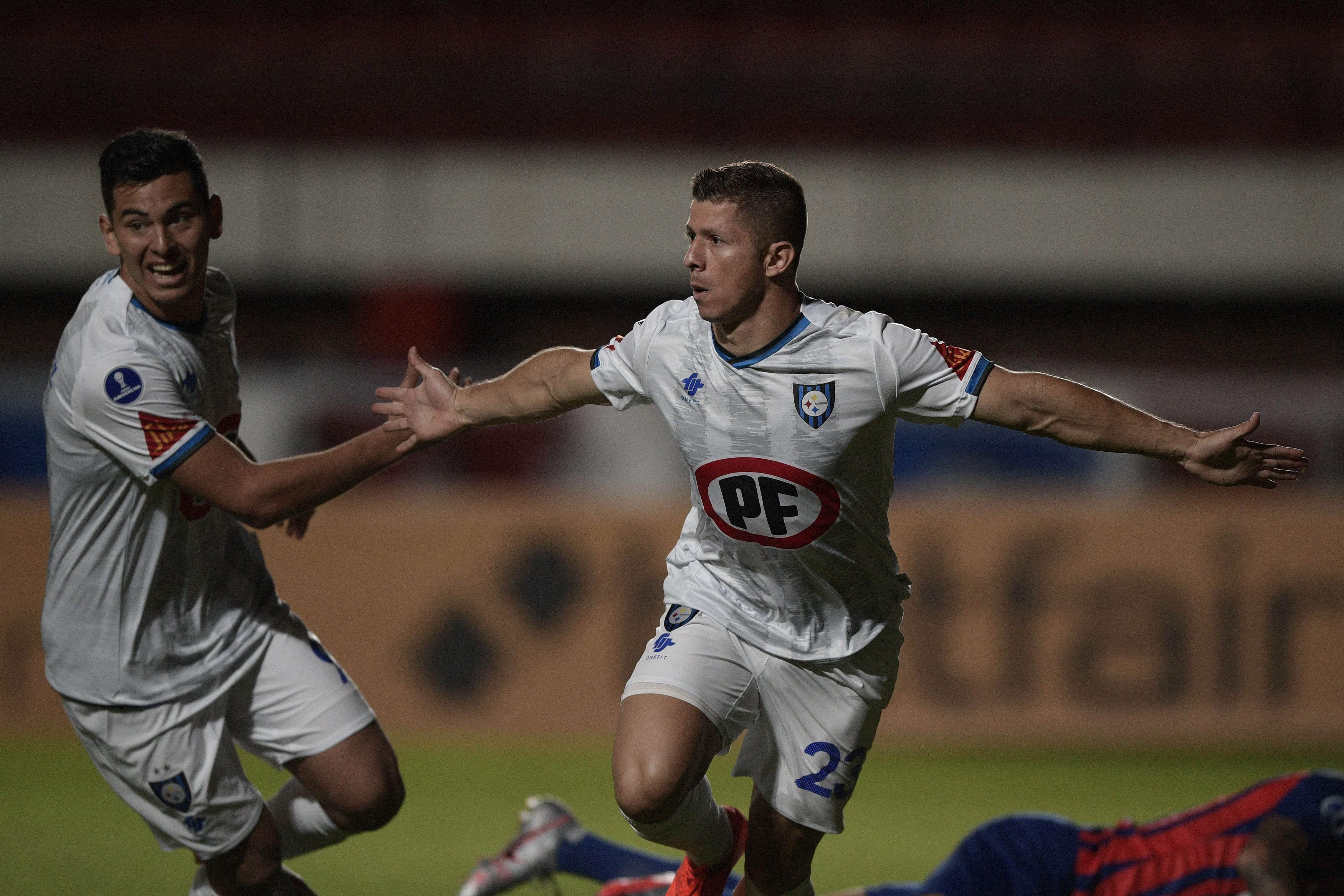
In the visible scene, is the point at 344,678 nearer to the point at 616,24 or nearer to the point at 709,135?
the point at 709,135

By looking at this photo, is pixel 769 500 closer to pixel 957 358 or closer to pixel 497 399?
pixel 957 358

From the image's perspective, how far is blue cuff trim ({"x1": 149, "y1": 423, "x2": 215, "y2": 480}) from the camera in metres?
3.54

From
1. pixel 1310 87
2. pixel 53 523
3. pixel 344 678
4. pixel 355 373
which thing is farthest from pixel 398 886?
pixel 1310 87

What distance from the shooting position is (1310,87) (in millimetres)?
15031

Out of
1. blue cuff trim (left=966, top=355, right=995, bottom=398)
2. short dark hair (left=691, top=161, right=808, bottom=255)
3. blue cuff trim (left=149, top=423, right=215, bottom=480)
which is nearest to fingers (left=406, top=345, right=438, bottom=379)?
blue cuff trim (left=149, top=423, right=215, bottom=480)

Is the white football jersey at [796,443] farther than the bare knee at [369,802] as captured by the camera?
No

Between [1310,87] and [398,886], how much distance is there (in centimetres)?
1363

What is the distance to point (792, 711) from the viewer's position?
12.4 ft

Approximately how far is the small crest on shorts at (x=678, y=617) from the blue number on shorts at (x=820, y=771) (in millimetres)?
462

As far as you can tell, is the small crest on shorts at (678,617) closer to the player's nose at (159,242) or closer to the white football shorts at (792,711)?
the white football shorts at (792,711)


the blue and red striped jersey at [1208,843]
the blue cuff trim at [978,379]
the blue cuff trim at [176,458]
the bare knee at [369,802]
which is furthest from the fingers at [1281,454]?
the blue cuff trim at [176,458]

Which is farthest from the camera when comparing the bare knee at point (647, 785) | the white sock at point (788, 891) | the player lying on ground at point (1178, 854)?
the white sock at point (788, 891)

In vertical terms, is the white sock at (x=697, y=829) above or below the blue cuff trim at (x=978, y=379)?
below

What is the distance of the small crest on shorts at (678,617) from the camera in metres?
3.80
